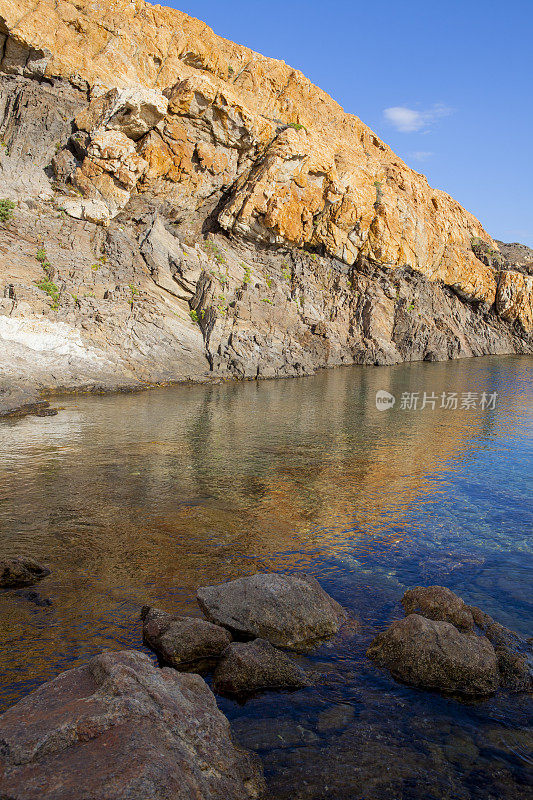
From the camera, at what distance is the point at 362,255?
65.9 meters

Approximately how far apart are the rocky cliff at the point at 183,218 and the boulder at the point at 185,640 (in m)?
29.6

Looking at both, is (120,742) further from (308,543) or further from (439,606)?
(308,543)

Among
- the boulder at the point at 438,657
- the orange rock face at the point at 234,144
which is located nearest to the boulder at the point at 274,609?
the boulder at the point at 438,657

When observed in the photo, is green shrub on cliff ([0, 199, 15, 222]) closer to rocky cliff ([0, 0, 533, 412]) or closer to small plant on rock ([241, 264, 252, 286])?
rocky cliff ([0, 0, 533, 412])

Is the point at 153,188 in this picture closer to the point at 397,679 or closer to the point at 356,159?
the point at 356,159

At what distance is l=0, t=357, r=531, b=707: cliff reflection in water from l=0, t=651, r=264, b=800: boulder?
2594mm

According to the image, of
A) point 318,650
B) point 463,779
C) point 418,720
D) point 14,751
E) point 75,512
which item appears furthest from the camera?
point 75,512

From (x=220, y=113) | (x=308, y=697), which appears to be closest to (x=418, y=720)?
(x=308, y=697)

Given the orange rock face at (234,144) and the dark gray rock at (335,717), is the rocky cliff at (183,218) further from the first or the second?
the dark gray rock at (335,717)

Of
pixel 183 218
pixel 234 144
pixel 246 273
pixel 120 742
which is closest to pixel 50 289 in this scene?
pixel 183 218

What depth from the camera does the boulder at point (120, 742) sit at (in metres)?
3.87

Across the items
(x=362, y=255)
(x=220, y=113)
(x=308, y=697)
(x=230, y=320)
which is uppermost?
(x=220, y=113)

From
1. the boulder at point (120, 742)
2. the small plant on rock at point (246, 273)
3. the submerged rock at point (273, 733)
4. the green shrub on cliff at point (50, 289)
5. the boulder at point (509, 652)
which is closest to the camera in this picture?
the boulder at point (120, 742)

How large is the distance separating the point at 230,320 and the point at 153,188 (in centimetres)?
1639
